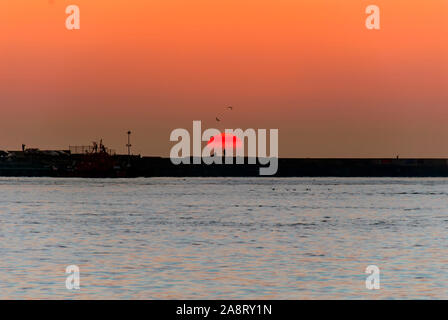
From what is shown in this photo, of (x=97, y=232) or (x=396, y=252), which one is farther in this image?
(x=97, y=232)

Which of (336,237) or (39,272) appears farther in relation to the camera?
(336,237)

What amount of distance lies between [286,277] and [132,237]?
56.3 feet

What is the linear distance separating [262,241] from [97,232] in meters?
9.51

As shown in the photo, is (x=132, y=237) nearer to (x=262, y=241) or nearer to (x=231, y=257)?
(x=262, y=241)

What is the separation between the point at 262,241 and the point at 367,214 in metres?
29.7

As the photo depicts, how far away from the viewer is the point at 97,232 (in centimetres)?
5003

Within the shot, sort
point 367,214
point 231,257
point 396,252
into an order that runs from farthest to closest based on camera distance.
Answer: point 367,214 → point 396,252 → point 231,257

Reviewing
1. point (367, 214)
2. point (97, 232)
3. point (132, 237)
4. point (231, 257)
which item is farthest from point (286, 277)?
point (367, 214)
